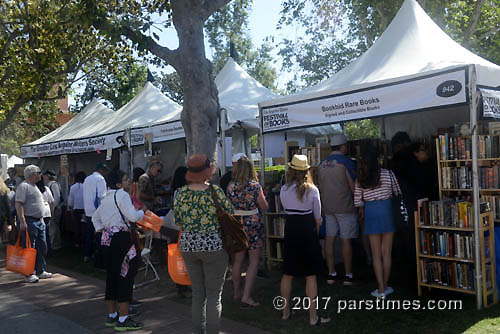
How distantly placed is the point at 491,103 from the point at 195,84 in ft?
15.1

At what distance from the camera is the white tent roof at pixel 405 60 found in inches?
235

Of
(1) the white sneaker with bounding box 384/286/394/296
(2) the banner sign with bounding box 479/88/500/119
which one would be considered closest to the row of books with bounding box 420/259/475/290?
(1) the white sneaker with bounding box 384/286/394/296

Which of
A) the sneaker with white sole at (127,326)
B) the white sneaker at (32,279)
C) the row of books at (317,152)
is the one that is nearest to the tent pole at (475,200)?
the row of books at (317,152)

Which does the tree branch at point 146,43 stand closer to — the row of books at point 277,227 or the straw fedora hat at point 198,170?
the row of books at point 277,227

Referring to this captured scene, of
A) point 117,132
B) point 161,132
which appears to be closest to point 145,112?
point 117,132

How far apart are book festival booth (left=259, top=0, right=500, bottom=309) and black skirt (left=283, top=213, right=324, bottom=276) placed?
1599 mm

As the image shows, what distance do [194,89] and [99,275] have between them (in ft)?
12.5

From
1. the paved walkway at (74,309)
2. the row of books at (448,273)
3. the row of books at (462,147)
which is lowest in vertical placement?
the paved walkway at (74,309)

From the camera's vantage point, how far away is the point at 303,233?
500cm

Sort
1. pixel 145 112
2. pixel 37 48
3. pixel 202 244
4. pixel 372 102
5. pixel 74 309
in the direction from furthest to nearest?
pixel 37 48 < pixel 145 112 < pixel 74 309 < pixel 372 102 < pixel 202 244

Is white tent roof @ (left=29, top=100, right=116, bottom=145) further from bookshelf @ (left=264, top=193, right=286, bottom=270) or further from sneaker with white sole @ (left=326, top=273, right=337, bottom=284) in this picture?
sneaker with white sole @ (left=326, top=273, right=337, bottom=284)

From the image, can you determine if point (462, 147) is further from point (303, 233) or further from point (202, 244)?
point (202, 244)

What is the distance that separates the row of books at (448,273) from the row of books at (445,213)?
48cm

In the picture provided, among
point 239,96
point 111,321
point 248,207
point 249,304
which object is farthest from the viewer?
point 239,96
